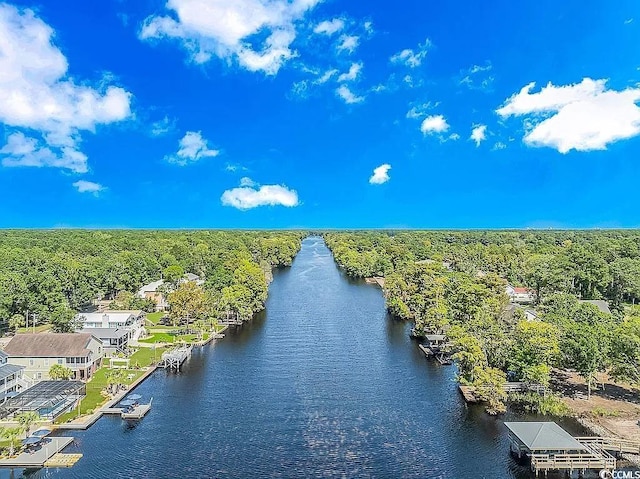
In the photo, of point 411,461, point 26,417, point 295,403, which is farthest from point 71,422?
point 411,461

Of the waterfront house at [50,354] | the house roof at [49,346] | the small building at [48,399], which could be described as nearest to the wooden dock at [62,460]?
the small building at [48,399]

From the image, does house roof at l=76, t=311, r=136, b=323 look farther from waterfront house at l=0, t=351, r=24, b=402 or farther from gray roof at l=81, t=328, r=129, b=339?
waterfront house at l=0, t=351, r=24, b=402

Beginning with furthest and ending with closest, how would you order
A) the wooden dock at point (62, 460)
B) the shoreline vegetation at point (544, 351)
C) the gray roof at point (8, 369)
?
the shoreline vegetation at point (544, 351) → the gray roof at point (8, 369) → the wooden dock at point (62, 460)

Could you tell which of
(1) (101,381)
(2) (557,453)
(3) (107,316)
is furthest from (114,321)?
(2) (557,453)

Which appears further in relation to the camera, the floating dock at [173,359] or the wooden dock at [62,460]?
the floating dock at [173,359]

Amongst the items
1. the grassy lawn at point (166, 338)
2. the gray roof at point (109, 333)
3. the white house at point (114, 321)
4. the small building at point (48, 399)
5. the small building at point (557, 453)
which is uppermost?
the white house at point (114, 321)

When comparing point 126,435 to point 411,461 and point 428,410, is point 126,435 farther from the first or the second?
point 428,410

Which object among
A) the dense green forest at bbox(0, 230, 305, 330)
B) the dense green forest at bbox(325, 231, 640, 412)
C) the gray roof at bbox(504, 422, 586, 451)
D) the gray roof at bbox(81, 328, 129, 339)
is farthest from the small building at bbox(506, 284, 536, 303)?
the gray roof at bbox(81, 328, 129, 339)

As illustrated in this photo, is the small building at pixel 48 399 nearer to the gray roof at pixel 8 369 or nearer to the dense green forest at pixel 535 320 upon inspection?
the gray roof at pixel 8 369
